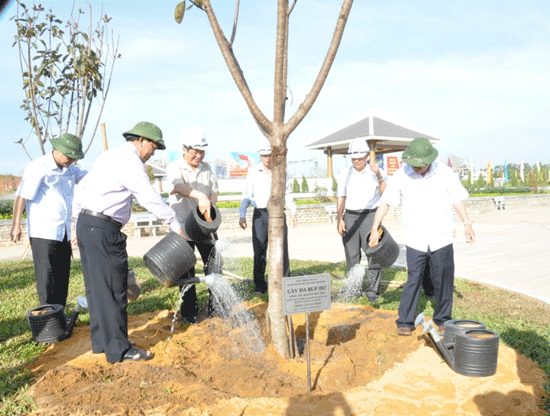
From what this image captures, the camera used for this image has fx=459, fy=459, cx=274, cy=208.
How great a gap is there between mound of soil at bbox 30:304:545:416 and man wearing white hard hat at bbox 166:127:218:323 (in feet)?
1.74

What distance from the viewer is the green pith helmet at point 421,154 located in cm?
389

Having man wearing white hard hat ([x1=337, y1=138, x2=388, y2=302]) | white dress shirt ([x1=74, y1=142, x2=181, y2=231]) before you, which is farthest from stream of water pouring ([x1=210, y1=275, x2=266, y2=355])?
man wearing white hard hat ([x1=337, y1=138, x2=388, y2=302])

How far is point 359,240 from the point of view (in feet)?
18.1

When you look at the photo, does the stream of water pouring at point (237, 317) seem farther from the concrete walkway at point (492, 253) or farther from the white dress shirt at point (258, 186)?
the concrete walkway at point (492, 253)

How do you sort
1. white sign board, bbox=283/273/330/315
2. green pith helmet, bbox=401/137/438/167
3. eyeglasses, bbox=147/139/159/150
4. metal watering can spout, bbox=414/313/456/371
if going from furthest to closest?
1. green pith helmet, bbox=401/137/438/167
2. eyeglasses, bbox=147/139/159/150
3. metal watering can spout, bbox=414/313/456/371
4. white sign board, bbox=283/273/330/315

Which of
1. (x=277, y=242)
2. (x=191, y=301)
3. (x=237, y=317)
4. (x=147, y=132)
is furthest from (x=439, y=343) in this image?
(x=147, y=132)

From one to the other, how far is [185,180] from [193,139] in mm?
465

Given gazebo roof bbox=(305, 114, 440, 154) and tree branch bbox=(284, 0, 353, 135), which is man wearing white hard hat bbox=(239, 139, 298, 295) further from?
gazebo roof bbox=(305, 114, 440, 154)

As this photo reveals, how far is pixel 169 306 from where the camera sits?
216 inches

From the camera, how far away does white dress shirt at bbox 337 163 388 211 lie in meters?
5.41

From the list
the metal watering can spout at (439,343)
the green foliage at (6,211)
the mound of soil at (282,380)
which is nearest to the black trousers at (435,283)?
the mound of soil at (282,380)

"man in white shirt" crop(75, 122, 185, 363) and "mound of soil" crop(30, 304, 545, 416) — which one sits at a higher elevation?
"man in white shirt" crop(75, 122, 185, 363)

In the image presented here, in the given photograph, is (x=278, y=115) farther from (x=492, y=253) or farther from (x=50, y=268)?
(x=492, y=253)

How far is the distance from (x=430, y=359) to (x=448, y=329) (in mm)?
285
